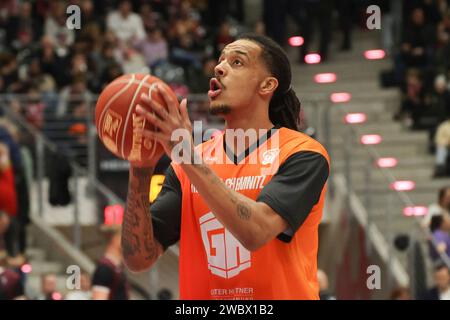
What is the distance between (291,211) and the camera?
482 cm

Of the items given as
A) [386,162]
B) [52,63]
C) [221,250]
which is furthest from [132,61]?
[221,250]

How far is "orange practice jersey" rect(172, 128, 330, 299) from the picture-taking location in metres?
4.92

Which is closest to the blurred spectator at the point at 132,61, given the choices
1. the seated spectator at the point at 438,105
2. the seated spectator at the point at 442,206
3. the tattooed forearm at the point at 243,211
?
the seated spectator at the point at 438,105

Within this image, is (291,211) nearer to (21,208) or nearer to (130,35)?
(21,208)

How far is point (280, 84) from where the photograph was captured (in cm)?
532

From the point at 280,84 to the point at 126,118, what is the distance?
0.87 meters

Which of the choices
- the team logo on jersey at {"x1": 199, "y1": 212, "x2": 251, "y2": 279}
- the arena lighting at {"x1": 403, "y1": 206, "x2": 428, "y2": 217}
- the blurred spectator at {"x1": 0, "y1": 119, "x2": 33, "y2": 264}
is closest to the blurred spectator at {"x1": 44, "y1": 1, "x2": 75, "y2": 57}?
the blurred spectator at {"x1": 0, "y1": 119, "x2": 33, "y2": 264}

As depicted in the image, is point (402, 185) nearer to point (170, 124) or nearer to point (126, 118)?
point (126, 118)

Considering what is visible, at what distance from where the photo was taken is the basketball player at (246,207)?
4867 mm

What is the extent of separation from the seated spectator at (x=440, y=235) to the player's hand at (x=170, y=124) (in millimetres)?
8162

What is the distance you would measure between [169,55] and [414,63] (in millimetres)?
3450

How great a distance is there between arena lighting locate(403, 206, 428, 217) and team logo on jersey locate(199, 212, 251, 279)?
7907 millimetres

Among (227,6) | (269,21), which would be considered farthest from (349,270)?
(227,6)

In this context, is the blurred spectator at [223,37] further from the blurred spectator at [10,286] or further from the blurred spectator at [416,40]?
the blurred spectator at [10,286]
